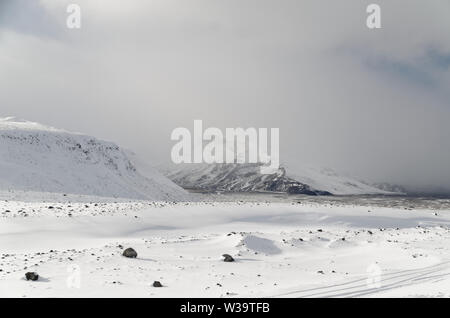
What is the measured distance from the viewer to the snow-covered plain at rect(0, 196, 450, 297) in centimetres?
1616

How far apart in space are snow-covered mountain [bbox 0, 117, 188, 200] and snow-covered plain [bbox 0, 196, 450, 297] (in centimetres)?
4344

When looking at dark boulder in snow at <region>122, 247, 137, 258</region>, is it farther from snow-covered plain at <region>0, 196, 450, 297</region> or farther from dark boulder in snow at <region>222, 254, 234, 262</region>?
dark boulder in snow at <region>222, 254, 234, 262</region>

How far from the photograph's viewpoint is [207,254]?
86.6ft

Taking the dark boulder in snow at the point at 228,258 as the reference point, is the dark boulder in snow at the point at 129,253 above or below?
above

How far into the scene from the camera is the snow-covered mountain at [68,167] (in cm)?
7950

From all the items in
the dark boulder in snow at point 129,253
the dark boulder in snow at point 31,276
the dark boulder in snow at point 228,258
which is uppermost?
the dark boulder in snow at point 31,276

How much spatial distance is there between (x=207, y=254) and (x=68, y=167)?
250ft

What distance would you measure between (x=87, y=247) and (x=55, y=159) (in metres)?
76.4

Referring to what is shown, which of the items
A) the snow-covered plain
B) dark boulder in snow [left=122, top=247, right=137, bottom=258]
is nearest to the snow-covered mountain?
the snow-covered plain

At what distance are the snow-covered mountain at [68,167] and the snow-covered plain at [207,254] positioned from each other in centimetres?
4344

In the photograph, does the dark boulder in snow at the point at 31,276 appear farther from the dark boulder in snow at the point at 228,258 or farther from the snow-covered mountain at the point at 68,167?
the snow-covered mountain at the point at 68,167

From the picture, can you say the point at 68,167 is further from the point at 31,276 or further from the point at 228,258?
the point at 31,276

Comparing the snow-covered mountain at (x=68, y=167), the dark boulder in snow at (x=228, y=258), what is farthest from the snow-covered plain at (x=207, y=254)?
the snow-covered mountain at (x=68, y=167)

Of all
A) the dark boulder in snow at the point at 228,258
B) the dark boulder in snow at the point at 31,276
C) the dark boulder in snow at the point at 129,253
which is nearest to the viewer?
the dark boulder in snow at the point at 31,276
